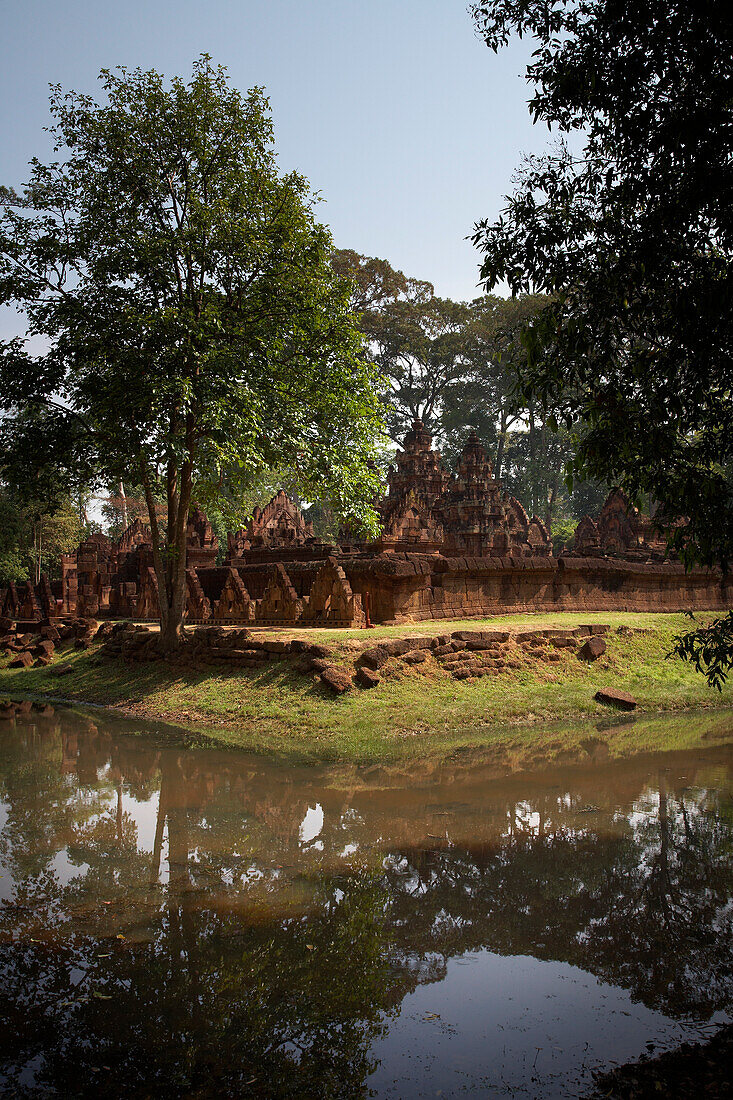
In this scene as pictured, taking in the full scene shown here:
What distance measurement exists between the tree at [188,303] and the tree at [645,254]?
27.4ft

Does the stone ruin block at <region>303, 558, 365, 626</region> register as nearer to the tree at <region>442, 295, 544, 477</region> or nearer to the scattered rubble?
the scattered rubble

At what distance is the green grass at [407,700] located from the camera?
392 inches

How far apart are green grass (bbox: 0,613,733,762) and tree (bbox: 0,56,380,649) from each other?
7.76ft

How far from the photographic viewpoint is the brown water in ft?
10.7

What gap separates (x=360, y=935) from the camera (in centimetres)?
447

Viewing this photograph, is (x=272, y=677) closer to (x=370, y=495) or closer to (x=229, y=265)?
(x=370, y=495)

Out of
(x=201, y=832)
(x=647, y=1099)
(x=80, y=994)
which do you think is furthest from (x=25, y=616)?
(x=647, y=1099)

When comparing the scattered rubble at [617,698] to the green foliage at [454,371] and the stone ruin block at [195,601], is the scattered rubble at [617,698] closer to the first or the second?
the stone ruin block at [195,601]

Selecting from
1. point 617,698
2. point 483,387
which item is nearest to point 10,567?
point 617,698

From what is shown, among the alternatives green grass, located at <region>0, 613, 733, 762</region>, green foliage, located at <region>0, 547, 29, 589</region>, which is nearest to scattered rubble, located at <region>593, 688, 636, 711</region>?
green grass, located at <region>0, 613, 733, 762</region>

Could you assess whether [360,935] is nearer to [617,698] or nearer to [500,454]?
[617,698]

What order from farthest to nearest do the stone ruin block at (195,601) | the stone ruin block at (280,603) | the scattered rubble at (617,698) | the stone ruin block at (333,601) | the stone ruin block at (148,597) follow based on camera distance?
the stone ruin block at (148,597) → the stone ruin block at (195,601) → the stone ruin block at (280,603) → the stone ruin block at (333,601) → the scattered rubble at (617,698)

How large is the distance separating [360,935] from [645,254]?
4337 millimetres

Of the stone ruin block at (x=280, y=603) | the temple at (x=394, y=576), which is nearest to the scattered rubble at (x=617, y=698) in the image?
the temple at (x=394, y=576)
